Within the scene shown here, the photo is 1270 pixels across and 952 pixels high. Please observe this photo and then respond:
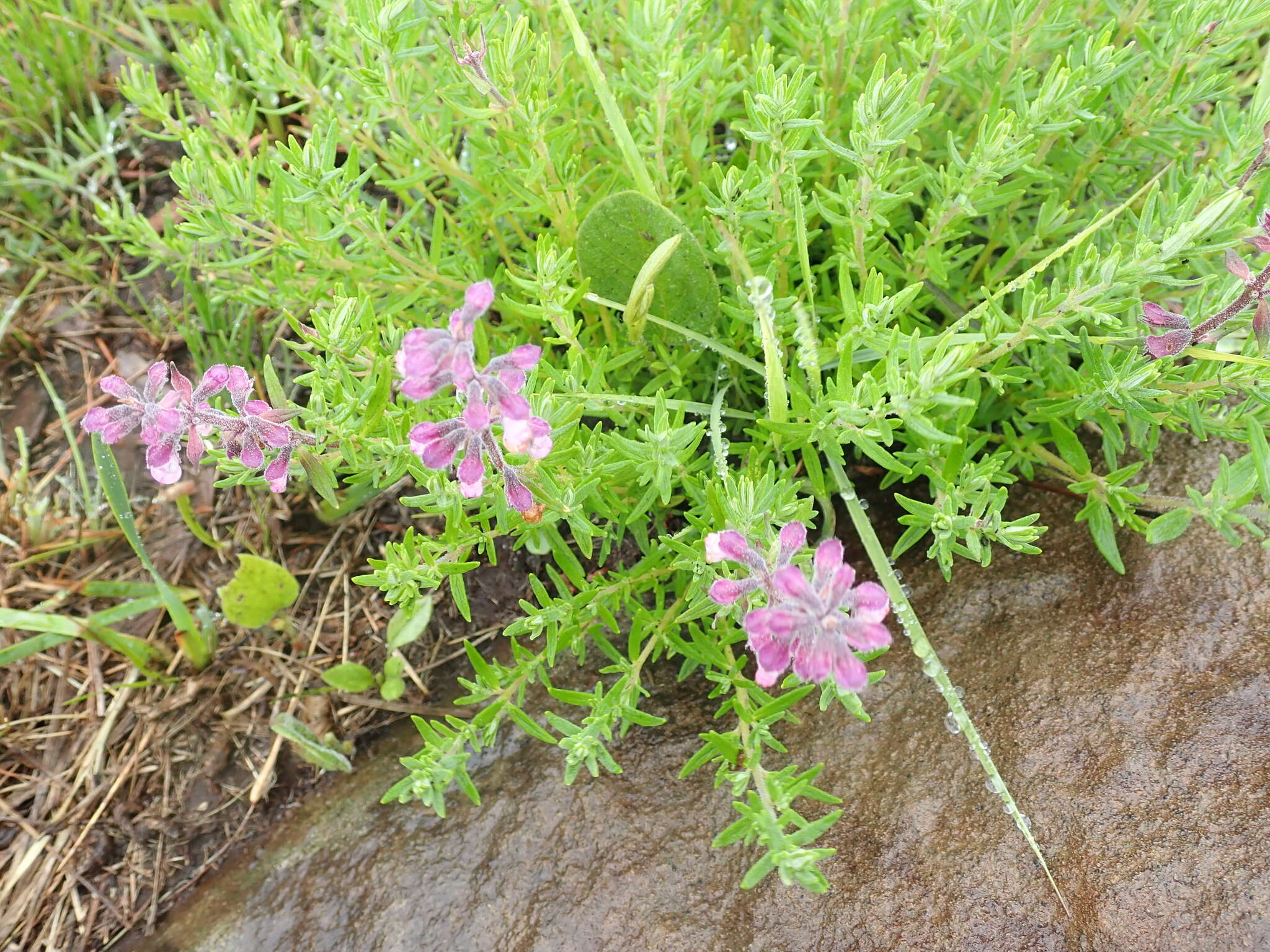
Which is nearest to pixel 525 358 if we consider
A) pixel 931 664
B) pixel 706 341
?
pixel 706 341

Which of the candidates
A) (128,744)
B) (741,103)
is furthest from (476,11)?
(128,744)

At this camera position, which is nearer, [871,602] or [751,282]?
[871,602]

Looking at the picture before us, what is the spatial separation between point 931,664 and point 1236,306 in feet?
3.03

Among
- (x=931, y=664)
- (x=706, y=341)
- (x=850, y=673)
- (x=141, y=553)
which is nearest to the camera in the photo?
(x=850, y=673)

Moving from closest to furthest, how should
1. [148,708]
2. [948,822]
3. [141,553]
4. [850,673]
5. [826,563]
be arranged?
[850,673] < [826,563] < [948,822] < [141,553] < [148,708]

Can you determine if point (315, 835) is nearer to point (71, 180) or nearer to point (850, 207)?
point (850, 207)

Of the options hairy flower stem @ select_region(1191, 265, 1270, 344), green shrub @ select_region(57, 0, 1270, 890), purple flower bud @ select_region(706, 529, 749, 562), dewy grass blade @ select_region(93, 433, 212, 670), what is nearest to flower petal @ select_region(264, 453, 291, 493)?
green shrub @ select_region(57, 0, 1270, 890)

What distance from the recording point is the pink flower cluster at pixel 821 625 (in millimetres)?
1462

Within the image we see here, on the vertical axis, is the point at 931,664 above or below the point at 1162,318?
below

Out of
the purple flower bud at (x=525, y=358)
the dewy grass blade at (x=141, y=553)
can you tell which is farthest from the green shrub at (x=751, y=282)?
the dewy grass blade at (x=141, y=553)

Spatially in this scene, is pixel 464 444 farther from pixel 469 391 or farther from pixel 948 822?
pixel 948 822

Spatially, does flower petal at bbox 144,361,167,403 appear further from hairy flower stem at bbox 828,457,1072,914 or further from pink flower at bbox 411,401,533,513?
hairy flower stem at bbox 828,457,1072,914

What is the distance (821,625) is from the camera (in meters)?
1.48

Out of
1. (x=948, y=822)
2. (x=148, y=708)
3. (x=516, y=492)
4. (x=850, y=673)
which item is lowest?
(x=948, y=822)
